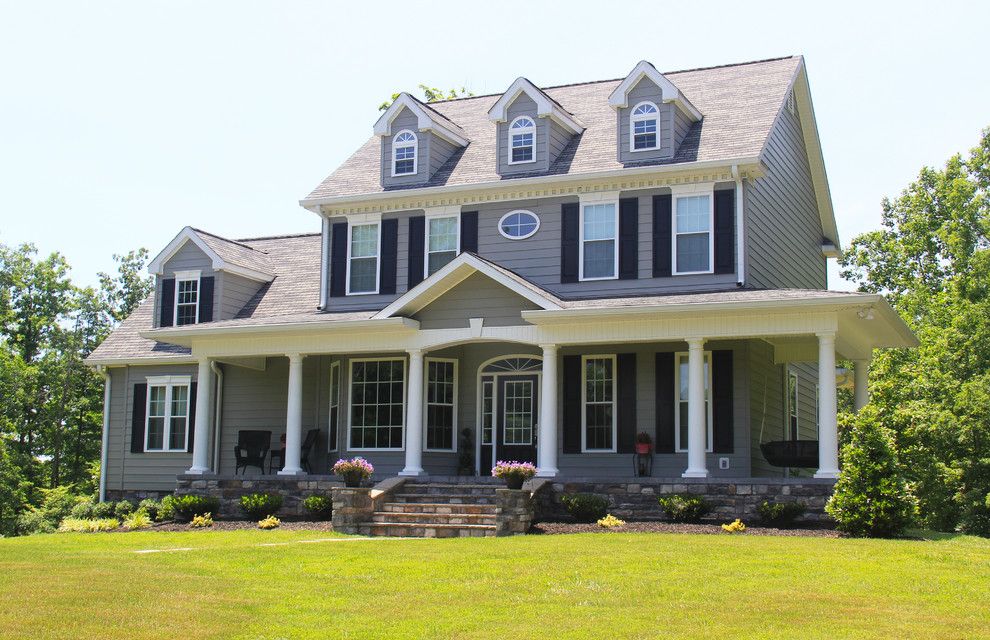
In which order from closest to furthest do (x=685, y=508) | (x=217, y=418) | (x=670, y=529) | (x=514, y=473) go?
(x=670, y=529) < (x=685, y=508) < (x=514, y=473) < (x=217, y=418)

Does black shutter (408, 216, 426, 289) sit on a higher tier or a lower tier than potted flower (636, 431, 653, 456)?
higher

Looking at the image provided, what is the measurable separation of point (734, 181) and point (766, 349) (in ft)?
11.4

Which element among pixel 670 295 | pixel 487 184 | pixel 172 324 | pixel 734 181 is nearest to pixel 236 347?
pixel 172 324

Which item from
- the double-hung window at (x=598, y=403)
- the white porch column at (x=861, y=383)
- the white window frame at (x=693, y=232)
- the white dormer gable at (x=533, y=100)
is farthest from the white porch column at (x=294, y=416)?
the white porch column at (x=861, y=383)

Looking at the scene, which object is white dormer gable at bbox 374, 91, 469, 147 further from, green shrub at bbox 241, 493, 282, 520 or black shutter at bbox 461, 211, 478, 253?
green shrub at bbox 241, 493, 282, 520

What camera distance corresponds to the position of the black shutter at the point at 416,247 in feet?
76.0

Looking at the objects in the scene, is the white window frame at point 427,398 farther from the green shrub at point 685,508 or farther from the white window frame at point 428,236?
the green shrub at point 685,508

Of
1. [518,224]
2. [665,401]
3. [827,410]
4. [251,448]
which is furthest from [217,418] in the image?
[827,410]

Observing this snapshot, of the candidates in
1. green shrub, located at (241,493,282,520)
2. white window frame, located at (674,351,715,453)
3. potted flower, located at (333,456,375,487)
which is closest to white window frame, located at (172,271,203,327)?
green shrub, located at (241,493,282,520)

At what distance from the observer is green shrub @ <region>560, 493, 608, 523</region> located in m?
17.9

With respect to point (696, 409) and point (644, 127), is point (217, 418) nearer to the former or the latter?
point (644, 127)

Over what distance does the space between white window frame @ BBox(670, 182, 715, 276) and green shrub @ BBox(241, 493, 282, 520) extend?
834 cm

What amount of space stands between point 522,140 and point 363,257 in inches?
164

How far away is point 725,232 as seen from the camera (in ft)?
67.9
